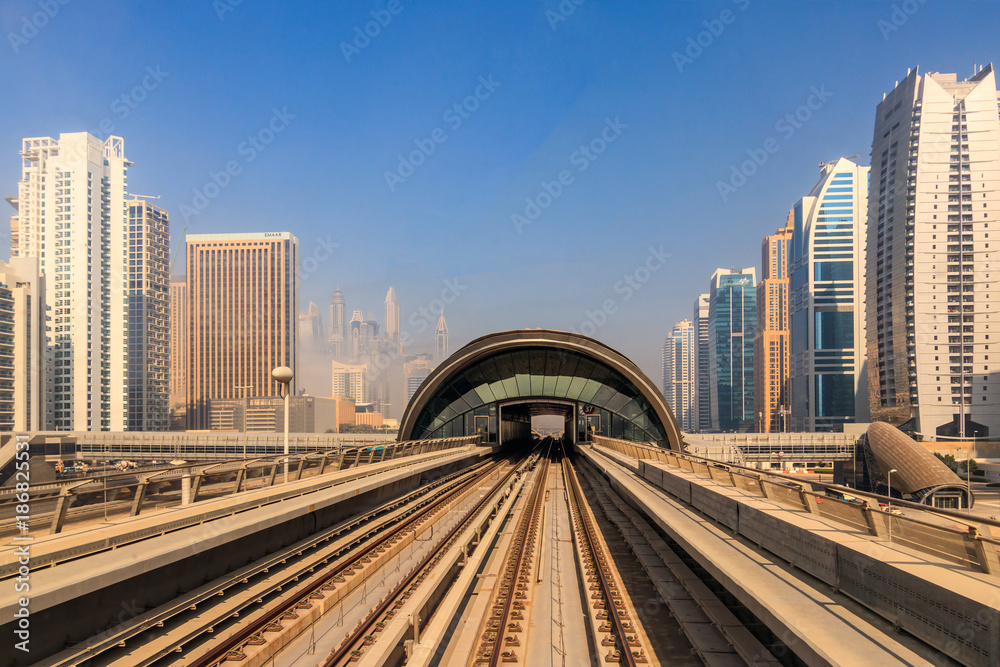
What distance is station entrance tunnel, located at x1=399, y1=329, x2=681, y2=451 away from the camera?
124 ft

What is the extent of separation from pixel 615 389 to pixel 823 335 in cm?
11331

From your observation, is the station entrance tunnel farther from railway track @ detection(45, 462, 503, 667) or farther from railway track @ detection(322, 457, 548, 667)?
railway track @ detection(45, 462, 503, 667)

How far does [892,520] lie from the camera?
535 cm

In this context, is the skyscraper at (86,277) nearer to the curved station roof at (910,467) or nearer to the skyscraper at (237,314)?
the skyscraper at (237,314)

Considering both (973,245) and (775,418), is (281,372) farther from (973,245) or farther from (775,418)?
(775,418)

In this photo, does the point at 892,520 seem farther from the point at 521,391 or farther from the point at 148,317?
the point at 148,317

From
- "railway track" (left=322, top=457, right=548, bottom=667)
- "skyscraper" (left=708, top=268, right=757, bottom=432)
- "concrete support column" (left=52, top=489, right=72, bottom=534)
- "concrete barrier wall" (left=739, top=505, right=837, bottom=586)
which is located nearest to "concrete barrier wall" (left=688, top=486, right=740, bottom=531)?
"concrete barrier wall" (left=739, top=505, right=837, bottom=586)

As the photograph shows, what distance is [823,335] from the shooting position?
130 metres

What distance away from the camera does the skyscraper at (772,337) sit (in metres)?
147

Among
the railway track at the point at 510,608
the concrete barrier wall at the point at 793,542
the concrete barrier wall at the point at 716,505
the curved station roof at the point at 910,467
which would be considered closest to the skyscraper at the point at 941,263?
the curved station roof at the point at 910,467

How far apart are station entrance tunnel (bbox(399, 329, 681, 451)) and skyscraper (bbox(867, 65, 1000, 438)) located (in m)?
62.7

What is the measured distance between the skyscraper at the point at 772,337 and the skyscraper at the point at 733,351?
17.5m

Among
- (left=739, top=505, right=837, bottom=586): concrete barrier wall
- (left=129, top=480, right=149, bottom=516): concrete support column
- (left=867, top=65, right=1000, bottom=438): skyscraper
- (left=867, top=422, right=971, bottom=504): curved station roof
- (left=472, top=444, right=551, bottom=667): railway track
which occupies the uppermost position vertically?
(left=867, top=65, right=1000, bottom=438): skyscraper

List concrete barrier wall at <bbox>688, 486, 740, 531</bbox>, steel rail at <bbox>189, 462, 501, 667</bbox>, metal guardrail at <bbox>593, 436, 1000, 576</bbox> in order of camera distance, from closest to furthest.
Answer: metal guardrail at <bbox>593, 436, 1000, 576</bbox>, steel rail at <bbox>189, 462, 501, 667</bbox>, concrete barrier wall at <bbox>688, 486, 740, 531</bbox>
